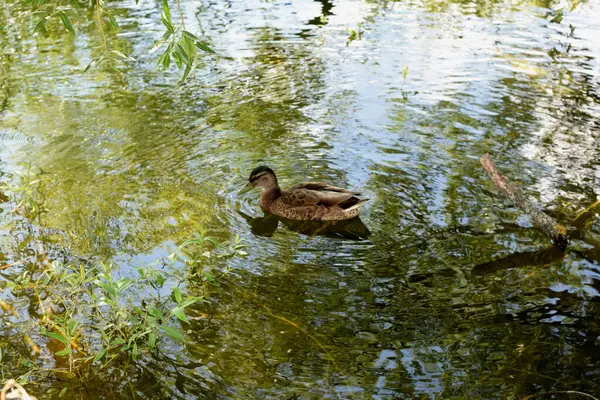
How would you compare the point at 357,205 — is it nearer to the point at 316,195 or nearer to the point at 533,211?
the point at 316,195

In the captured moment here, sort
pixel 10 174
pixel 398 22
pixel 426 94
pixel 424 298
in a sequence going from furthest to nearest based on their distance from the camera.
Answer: pixel 398 22 < pixel 426 94 < pixel 10 174 < pixel 424 298

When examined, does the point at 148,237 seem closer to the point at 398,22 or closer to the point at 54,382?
the point at 54,382

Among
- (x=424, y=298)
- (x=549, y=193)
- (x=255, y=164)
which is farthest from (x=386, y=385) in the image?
(x=255, y=164)

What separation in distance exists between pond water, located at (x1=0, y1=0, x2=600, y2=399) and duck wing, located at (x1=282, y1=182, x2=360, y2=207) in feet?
1.12

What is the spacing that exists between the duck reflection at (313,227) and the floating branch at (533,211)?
4.27 ft

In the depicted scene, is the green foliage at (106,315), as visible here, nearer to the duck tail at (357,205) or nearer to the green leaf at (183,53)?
the green leaf at (183,53)

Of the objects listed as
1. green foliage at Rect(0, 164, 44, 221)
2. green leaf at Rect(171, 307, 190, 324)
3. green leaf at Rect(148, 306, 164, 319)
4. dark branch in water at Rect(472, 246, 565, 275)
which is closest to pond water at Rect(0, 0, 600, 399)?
dark branch in water at Rect(472, 246, 565, 275)

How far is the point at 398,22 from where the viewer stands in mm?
12992

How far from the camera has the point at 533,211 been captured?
20.1 ft

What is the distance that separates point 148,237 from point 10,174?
8.07ft

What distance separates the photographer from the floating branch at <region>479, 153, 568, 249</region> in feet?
19.3

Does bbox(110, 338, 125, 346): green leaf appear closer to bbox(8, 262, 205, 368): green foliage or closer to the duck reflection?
Result: bbox(8, 262, 205, 368): green foliage

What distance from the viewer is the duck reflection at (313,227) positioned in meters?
6.60

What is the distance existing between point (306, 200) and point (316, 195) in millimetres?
154
